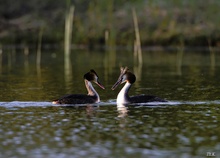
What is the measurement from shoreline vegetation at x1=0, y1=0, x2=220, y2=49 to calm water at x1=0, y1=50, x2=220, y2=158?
79.4 ft

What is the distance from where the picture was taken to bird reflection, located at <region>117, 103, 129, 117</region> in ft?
71.6

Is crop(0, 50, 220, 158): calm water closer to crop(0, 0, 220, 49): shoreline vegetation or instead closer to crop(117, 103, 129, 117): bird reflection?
crop(117, 103, 129, 117): bird reflection

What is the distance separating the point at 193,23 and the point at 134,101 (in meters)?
40.6

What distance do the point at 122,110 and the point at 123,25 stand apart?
43.9 meters

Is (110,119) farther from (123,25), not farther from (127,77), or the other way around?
(123,25)

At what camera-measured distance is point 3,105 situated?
78.6ft

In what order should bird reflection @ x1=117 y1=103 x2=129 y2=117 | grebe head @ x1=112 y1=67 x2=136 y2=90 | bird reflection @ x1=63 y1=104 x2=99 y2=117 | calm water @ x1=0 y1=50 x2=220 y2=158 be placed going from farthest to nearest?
grebe head @ x1=112 y1=67 x2=136 y2=90 → bird reflection @ x1=63 y1=104 x2=99 y2=117 → bird reflection @ x1=117 y1=103 x2=129 y2=117 → calm water @ x1=0 y1=50 x2=220 y2=158

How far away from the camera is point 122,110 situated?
22.7m

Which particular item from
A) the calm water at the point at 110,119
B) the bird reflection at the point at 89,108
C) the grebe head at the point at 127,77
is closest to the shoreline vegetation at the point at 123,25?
the calm water at the point at 110,119

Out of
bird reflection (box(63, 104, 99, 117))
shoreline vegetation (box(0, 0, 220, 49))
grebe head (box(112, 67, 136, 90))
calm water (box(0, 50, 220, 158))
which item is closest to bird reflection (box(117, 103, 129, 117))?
calm water (box(0, 50, 220, 158))

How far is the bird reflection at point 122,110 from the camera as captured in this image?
21828 millimetres

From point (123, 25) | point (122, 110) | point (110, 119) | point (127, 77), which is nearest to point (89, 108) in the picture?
point (122, 110)

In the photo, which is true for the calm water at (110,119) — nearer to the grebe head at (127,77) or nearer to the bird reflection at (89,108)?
the bird reflection at (89,108)

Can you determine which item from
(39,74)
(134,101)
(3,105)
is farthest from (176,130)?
(39,74)
